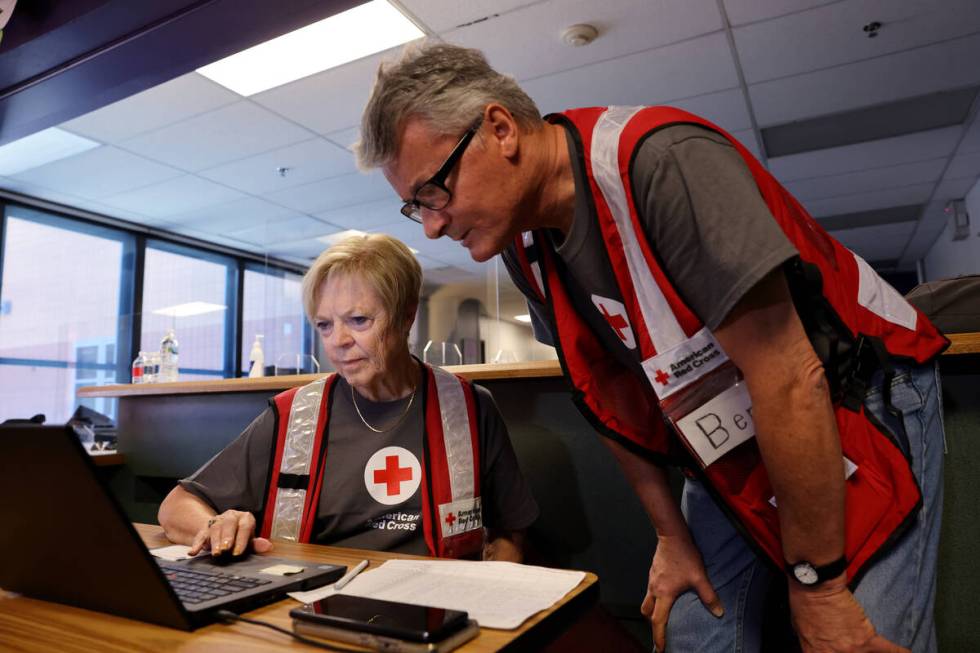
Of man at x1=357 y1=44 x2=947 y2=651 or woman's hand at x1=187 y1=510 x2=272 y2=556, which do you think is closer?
man at x1=357 y1=44 x2=947 y2=651

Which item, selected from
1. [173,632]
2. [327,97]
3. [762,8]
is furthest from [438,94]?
[327,97]

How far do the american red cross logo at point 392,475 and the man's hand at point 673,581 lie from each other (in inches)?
18.7

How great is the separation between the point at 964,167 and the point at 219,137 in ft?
17.5

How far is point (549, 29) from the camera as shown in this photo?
315cm

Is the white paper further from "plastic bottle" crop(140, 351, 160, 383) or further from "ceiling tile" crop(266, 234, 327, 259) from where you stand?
"ceiling tile" crop(266, 234, 327, 259)

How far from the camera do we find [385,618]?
59cm

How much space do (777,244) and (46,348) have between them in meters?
6.28

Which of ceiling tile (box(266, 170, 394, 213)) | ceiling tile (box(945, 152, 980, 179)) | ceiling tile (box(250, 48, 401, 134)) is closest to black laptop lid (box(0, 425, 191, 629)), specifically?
ceiling tile (box(250, 48, 401, 134))

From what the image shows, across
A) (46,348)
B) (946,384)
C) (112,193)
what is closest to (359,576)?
(946,384)

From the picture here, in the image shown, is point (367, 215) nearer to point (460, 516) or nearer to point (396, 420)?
point (396, 420)

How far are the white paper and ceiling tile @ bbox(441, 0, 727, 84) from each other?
8.22ft

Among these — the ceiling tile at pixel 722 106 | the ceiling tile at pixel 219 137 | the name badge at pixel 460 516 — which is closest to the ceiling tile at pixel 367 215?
the ceiling tile at pixel 219 137

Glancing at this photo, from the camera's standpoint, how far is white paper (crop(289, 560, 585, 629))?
2.15 ft

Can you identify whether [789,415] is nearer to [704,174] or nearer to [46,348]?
[704,174]
